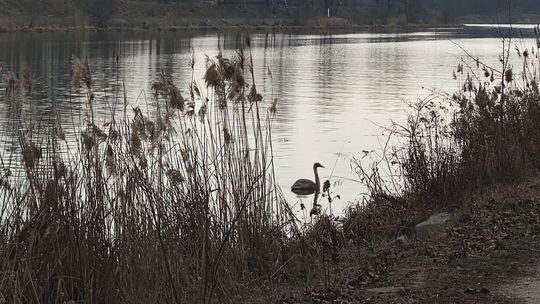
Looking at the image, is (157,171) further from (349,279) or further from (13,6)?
(13,6)

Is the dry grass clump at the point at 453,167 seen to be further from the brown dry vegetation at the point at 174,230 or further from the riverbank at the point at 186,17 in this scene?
the riverbank at the point at 186,17

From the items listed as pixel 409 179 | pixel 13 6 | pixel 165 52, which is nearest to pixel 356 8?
pixel 13 6

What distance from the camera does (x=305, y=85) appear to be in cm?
2719

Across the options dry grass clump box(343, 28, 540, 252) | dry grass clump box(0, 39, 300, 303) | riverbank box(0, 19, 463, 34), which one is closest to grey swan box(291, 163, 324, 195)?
dry grass clump box(343, 28, 540, 252)

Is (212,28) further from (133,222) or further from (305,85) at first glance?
(133,222)

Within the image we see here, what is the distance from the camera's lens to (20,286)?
200 inches

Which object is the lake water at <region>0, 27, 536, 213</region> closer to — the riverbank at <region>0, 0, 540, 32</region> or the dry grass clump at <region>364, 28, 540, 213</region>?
the dry grass clump at <region>364, 28, 540, 213</region>

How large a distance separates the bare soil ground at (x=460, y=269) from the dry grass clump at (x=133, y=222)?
0.69 meters

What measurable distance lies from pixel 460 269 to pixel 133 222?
238 centimetres

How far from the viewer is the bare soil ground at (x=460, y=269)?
5031 millimetres

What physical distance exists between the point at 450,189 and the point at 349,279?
9.42 feet

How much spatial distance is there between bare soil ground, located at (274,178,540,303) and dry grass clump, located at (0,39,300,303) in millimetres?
686

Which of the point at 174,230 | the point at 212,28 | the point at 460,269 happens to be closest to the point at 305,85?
the point at 174,230

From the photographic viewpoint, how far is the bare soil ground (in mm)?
5031
